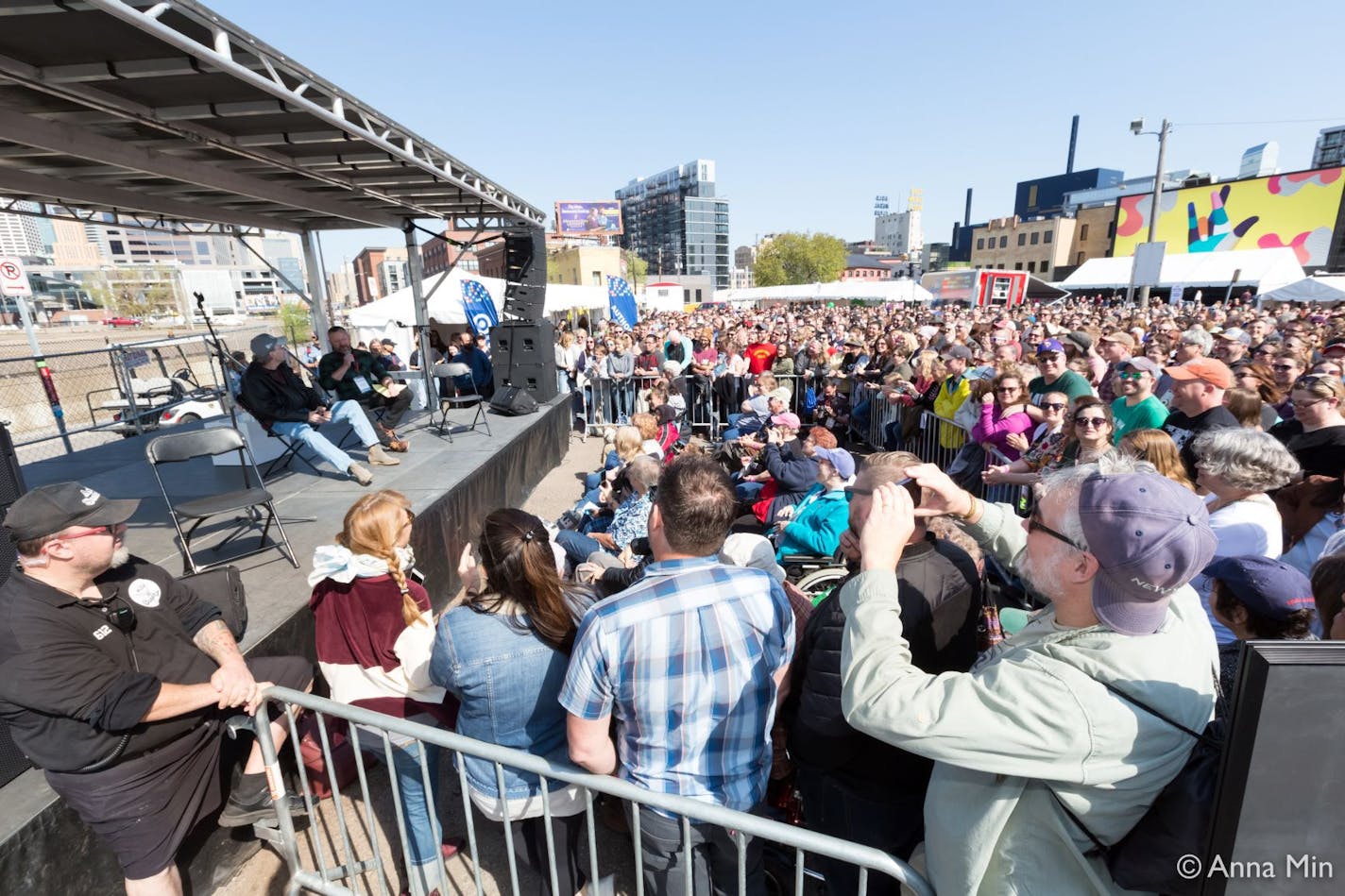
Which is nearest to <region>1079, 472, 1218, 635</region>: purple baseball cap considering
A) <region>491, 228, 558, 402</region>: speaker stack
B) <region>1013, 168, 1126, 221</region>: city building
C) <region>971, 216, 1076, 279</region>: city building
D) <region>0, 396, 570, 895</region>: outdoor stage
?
<region>0, 396, 570, 895</region>: outdoor stage

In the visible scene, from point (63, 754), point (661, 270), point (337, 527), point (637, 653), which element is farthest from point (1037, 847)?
point (661, 270)

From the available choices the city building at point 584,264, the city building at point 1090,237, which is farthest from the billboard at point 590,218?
the city building at point 1090,237

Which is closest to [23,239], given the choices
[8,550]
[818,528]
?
[8,550]

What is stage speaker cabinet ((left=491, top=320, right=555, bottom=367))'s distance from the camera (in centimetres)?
928

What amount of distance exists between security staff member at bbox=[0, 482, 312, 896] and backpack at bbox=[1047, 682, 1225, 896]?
2663 mm

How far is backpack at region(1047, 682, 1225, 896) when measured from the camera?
1.08 m

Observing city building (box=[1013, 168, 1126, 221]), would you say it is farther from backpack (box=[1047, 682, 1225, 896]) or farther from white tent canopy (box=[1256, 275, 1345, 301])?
backpack (box=[1047, 682, 1225, 896])

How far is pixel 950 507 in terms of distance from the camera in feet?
5.85

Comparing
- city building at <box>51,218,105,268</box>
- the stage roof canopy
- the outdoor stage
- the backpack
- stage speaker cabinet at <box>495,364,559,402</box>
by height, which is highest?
city building at <box>51,218,105,268</box>

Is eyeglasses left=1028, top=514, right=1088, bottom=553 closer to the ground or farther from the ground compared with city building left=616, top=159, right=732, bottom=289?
closer to the ground

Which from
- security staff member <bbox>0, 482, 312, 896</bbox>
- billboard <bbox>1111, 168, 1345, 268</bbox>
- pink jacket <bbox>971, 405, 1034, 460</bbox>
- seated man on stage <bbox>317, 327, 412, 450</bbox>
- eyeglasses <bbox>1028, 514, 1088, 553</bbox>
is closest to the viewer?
eyeglasses <bbox>1028, 514, 1088, 553</bbox>

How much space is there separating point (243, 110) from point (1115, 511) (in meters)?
5.94

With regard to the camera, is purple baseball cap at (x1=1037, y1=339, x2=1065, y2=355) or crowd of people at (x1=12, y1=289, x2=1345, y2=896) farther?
purple baseball cap at (x1=1037, y1=339, x2=1065, y2=355)

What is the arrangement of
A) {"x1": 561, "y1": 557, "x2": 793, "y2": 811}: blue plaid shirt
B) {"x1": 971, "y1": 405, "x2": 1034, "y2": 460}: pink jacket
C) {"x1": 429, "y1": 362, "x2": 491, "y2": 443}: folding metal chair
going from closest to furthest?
{"x1": 561, "y1": 557, "x2": 793, "y2": 811}: blue plaid shirt
{"x1": 971, "y1": 405, "x2": 1034, "y2": 460}: pink jacket
{"x1": 429, "y1": 362, "x2": 491, "y2": 443}: folding metal chair
